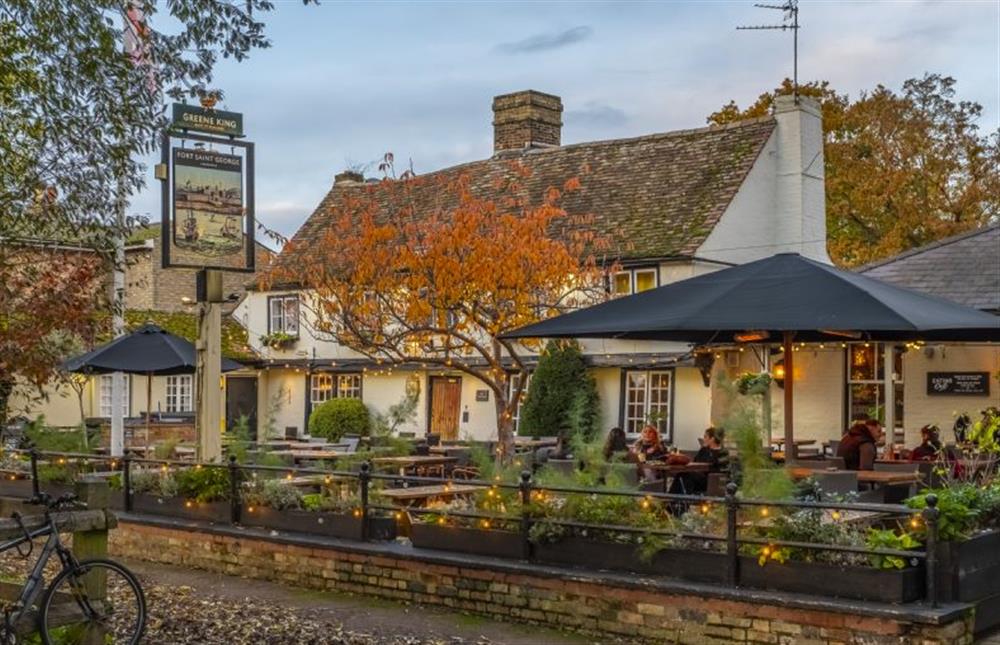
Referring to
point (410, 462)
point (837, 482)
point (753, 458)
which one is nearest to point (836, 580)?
point (753, 458)

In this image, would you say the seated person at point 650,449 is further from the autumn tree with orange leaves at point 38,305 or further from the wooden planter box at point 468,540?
the autumn tree with orange leaves at point 38,305

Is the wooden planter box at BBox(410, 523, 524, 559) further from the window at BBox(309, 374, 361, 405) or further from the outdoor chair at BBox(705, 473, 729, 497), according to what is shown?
the window at BBox(309, 374, 361, 405)

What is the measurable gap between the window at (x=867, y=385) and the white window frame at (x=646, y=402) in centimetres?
386

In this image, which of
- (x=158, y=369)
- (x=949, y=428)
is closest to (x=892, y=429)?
(x=949, y=428)

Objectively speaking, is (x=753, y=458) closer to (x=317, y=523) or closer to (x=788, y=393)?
(x=788, y=393)

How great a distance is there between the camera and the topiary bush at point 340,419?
31.9 m

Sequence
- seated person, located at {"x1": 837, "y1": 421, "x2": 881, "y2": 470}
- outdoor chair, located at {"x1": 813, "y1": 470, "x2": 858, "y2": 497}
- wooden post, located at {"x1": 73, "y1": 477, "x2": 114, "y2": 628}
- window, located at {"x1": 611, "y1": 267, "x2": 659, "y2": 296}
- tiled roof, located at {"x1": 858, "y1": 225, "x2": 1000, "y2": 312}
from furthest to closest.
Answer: window, located at {"x1": 611, "y1": 267, "x2": 659, "y2": 296} < tiled roof, located at {"x1": 858, "y1": 225, "x2": 1000, "y2": 312} < seated person, located at {"x1": 837, "y1": 421, "x2": 881, "y2": 470} < outdoor chair, located at {"x1": 813, "y1": 470, "x2": 858, "y2": 497} < wooden post, located at {"x1": 73, "y1": 477, "x2": 114, "y2": 628}

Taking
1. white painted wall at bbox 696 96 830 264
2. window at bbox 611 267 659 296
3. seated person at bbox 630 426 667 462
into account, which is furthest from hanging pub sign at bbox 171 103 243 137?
white painted wall at bbox 696 96 830 264

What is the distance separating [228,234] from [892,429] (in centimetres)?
1192

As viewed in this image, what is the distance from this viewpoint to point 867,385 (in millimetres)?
24234

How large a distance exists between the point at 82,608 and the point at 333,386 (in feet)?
84.2

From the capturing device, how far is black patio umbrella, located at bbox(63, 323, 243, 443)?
19300mm

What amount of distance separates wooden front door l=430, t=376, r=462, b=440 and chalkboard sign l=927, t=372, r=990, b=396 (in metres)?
12.1

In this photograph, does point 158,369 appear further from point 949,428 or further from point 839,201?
point 839,201
